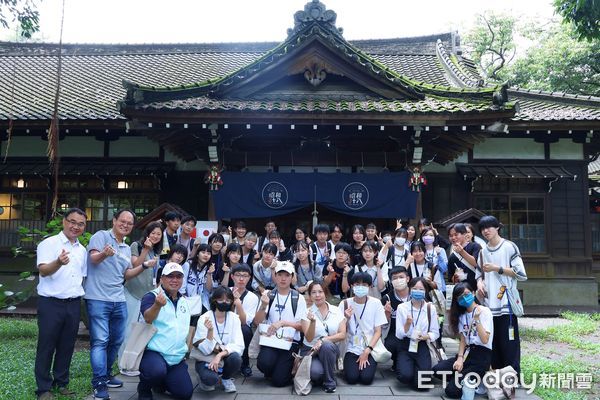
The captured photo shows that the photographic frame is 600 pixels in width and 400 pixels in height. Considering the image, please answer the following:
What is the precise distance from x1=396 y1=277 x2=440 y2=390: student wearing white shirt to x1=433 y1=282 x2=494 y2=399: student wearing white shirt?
0.32 m

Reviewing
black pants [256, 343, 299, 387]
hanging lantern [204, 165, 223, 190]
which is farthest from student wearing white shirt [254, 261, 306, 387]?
hanging lantern [204, 165, 223, 190]

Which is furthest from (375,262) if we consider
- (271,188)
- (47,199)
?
(47,199)

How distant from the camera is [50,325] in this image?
4359 mm

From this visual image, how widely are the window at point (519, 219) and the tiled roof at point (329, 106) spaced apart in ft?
12.2

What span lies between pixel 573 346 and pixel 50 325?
26.8 ft

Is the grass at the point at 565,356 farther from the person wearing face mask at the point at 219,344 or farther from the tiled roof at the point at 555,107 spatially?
the tiled roof at the point at 555,107

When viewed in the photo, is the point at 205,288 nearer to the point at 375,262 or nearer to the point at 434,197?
the point at 375,262

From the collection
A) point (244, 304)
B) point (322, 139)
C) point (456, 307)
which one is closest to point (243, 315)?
point (244, 304)

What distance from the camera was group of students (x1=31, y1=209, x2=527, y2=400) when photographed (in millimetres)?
4469

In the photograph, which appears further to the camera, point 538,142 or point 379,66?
point 538,142

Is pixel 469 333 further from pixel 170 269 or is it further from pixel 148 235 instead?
pixel 148 235

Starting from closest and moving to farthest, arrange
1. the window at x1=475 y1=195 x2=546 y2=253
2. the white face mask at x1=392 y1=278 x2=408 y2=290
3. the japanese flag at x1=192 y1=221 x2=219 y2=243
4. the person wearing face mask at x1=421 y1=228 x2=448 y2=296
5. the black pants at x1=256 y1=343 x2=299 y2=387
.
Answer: the black pants at x1=256 y1=343 x2=299 y2=387 → the white face mask at x1=392 y1=278 x2=408 y2=290 → the person wearing face mask at x1=421 y1=228 x2=448 y2=296 → the japanese flag at x1=192 y1=221 x2=219 y2=243 → the window at x1=475 y1=195 x2=546 y2=253

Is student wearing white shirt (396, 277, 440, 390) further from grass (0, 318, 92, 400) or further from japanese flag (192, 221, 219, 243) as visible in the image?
japanese flag (192, 221, 219, 243)

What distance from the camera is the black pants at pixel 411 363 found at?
197 inches
